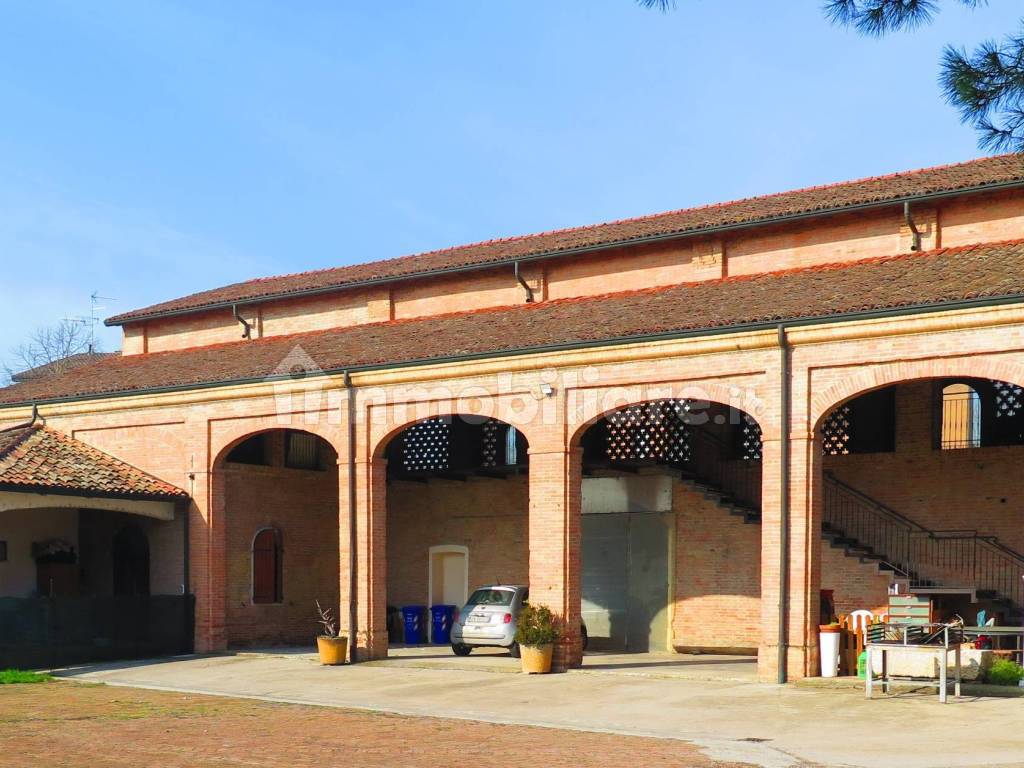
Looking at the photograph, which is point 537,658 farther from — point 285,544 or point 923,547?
point 285,544

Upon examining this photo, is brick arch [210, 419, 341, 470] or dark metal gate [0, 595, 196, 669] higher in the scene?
brick arch [210, 419, 341, 470]

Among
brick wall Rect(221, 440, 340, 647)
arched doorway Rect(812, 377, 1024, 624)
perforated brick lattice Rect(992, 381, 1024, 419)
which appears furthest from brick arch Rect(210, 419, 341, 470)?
perforated brick lattice Rect(992, 381, 1024, 419)

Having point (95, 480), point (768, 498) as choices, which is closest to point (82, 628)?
point (95, 480)

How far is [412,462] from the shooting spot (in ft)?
93.8

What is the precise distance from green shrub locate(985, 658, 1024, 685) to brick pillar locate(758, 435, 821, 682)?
95.3 inches

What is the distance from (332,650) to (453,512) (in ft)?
21.5

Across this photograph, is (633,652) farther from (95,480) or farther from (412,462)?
(95,480)

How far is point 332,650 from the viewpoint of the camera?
22.5 m

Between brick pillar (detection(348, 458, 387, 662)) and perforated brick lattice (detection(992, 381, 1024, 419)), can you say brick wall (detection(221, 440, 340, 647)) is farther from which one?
perforated brick lattice (detection(992, 381, 1024, 419))

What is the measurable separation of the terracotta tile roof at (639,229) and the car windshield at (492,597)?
617cm

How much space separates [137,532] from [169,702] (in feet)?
29.3

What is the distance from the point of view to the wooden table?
53.4 ft

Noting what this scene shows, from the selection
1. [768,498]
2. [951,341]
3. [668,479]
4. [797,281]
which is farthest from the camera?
[668,479]

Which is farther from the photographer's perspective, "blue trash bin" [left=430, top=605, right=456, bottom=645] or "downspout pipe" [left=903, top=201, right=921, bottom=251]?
"blue trash bin" [left=430, top=605, right=456, bottom=645]
